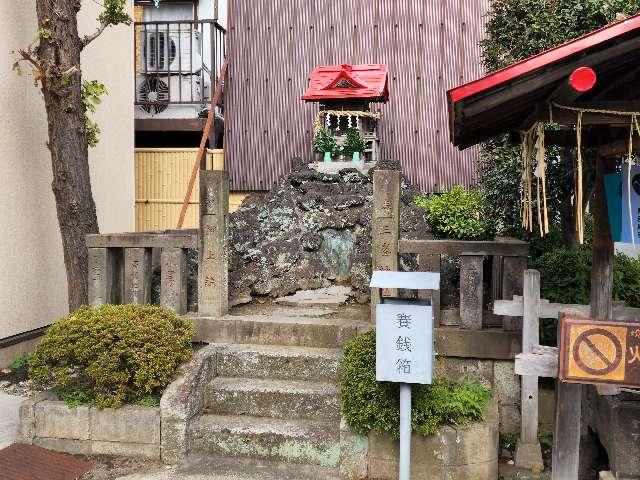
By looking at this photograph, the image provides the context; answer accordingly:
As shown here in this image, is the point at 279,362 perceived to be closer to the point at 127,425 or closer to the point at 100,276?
the point at 127,425

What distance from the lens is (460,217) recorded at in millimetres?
9508

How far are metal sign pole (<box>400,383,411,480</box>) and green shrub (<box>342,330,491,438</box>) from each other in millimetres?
344

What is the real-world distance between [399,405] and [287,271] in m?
4.12

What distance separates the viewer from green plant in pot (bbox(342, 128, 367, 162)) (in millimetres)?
10594

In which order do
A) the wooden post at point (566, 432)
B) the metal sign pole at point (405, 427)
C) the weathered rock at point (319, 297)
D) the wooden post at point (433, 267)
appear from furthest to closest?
the weathered rock at point (319, 297), the wooden post at point (433, 267), the metal sign pole at point (405, 427), the wooden post at point (566, 432)

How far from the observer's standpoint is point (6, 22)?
779 centimetres

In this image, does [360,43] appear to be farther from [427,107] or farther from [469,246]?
[469,246]

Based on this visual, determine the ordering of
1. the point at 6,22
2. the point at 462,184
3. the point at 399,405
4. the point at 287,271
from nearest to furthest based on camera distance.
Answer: the point at 399,405
the point at 6,22
the point at 287,271
the point at 462,184

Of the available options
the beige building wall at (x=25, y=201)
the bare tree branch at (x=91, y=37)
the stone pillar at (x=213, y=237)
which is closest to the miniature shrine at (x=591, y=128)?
the stone pillar at (x=213, y=237)

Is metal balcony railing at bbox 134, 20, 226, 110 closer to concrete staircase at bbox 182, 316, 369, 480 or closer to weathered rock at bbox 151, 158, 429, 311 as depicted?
weathered rock at bbox 151, 158, 429, 311

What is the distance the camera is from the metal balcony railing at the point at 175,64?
13086 millimetres

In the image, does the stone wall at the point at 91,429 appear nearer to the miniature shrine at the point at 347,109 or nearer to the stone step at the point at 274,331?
the stone step at the point at 274,331

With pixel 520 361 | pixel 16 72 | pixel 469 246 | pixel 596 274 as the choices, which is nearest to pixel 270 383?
pixel 469 246

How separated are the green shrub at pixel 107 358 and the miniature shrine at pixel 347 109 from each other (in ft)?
18.9
